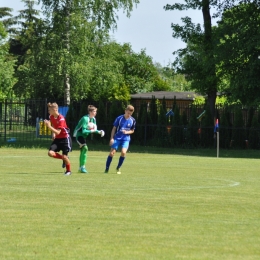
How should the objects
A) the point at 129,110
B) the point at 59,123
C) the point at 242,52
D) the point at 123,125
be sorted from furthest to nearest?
the point at 242,52
the point at 123,125
the point at 129,110
the point at 59,123

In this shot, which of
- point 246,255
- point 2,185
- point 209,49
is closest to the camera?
point 246,255

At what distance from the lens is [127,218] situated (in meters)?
12.3

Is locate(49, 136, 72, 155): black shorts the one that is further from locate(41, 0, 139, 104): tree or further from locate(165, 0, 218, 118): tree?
locate(41, 0, 139, 104): tree

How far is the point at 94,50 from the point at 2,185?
45694 millimetres

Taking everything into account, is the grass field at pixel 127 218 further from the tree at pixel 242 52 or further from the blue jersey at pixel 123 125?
the tree at pixel 242 52

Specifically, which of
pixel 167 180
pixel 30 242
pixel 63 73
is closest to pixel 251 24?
pixel 63 73

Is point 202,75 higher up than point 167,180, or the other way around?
point 202,75

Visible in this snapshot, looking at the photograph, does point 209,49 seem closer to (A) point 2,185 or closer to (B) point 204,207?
(A) point 2,185

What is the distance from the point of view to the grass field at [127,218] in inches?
374

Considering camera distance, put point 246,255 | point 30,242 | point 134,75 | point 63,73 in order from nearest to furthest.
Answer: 1. point 246,255
2. point 30,242
3. point 63,73
4. point 134,75

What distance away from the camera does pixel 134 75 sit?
9212 cm

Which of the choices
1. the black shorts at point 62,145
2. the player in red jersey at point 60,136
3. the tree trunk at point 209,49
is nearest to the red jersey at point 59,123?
the player in red jersey at point 60,136

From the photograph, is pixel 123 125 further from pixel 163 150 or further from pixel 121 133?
pixel 163 150

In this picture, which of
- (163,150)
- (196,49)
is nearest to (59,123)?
(163,150)
